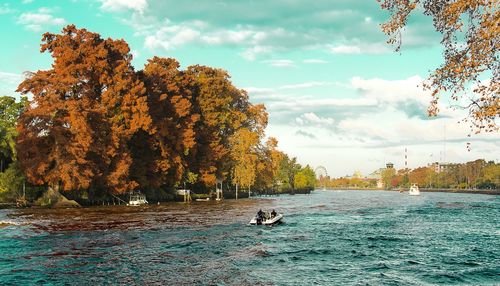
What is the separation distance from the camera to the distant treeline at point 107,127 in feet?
176

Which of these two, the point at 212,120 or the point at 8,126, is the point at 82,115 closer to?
the point at 8,126

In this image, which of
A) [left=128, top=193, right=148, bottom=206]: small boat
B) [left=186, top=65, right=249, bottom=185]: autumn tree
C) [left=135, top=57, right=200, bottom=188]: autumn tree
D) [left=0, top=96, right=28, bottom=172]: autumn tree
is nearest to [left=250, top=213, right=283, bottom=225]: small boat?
[left=128, top=193, right=148, bottom=206]: small boat

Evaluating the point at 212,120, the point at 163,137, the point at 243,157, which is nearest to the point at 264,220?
the point at 163,137

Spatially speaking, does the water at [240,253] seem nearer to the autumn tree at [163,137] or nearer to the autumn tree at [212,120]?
the autumn tree at [163,137]

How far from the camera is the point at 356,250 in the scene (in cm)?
2514

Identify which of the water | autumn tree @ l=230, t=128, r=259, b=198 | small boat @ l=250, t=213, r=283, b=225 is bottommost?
the water

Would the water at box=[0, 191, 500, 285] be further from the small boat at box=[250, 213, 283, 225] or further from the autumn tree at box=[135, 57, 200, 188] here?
the autumn tree at box=[135, 57, 200, 188]

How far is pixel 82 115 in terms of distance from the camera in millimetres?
53969

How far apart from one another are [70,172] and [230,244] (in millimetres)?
32326

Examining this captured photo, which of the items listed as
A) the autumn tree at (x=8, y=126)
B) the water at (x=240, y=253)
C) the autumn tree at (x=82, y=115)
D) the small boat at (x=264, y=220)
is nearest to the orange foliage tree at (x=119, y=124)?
the autumn tree at (x=82, y=115)

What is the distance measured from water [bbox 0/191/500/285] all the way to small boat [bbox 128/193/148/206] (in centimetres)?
2528

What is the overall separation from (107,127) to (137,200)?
38.1 feet

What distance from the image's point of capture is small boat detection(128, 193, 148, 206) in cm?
6316

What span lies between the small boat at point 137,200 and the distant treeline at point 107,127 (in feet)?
6.30
